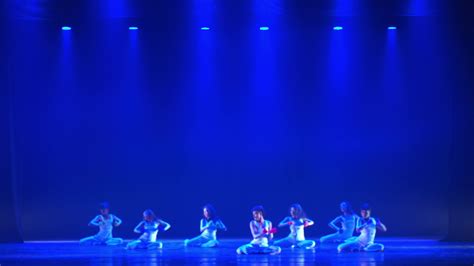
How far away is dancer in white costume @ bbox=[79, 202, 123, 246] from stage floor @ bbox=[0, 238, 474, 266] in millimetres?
602

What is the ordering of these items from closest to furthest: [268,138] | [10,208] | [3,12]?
[3,12] < [10,208] < [268,138]

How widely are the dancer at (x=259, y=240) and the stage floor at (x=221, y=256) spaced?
189mm

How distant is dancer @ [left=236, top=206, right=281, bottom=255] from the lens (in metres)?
9.52

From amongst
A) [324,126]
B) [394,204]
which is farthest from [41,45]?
[394,204]

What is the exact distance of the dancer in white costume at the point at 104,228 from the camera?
1170 centimetres

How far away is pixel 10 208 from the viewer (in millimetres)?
11812

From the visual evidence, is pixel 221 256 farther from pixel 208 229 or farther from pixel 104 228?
pixel 104 228

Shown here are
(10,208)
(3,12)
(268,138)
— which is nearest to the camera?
(3,12)

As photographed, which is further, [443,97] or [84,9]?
[443,97]

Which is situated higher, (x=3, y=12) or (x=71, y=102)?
(x=3, y=12)

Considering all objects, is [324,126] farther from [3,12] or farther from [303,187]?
[3,12]

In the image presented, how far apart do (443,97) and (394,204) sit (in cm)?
239

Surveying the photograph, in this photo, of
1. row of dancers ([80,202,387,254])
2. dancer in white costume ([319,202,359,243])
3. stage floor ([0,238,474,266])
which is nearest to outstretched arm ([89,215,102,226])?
row of dancers ([80,202,387,254])

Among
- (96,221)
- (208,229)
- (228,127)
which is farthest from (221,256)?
(228,127)
